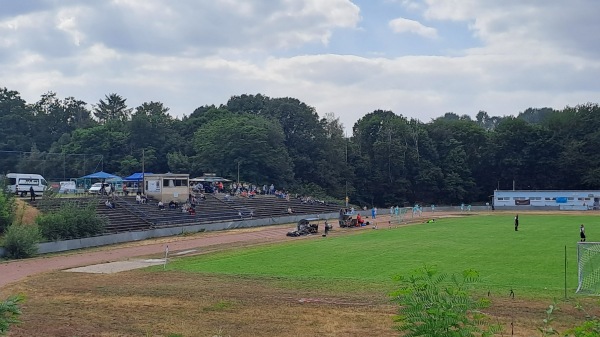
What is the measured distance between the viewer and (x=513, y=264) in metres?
33.4

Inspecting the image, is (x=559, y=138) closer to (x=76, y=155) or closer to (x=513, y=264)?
(x=76, y=155)

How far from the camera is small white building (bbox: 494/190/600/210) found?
98750mm

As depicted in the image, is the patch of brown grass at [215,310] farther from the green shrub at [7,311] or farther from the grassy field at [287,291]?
the green shrub at [7,311]

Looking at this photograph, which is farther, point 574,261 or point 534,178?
point 534,178

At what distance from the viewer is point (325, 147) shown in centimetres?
11612

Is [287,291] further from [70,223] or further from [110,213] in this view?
[110,213]

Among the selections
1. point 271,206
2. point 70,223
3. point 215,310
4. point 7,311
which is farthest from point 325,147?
point 7,311

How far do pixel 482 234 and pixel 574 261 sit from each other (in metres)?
19.4

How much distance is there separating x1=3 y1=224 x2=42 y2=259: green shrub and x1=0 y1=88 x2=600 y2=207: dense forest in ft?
183

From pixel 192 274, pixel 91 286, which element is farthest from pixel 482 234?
pixel 91 286

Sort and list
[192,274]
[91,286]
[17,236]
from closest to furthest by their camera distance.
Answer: [91,286] < [192,274] < [17,236]

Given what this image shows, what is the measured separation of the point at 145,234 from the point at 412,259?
27.3 metres

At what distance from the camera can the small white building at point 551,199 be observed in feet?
324

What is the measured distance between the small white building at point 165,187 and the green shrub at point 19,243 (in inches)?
1127
